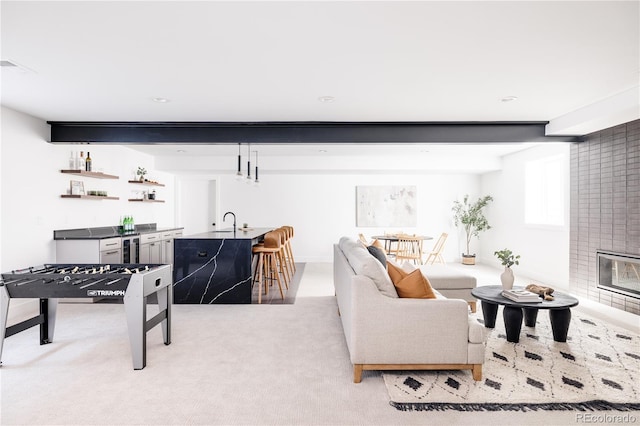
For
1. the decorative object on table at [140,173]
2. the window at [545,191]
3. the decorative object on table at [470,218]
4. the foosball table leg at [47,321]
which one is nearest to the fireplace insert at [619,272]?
the window at [545,191]

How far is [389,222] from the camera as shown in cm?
891

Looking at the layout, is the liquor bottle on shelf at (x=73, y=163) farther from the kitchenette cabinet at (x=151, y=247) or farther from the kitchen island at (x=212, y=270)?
the kitchen island at (x=212, y=270)

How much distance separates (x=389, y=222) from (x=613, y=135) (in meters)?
4.95

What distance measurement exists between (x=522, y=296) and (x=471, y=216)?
5459 mm

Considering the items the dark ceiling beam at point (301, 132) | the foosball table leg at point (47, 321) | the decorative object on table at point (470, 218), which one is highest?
the dark ceiling beam at point (301, 132)

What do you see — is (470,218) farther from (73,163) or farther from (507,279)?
(73,163)

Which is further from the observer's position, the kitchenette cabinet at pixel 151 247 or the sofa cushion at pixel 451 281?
the kitchenette cabinet at pixel 151 247

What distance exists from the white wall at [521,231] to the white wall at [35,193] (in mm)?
7523

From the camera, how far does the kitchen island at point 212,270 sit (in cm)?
483

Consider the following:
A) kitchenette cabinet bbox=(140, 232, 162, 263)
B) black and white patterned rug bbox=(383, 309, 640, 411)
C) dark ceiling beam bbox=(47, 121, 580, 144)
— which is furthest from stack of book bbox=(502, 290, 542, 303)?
kitchenette cabinet bbox=(140, 232, 162, 263)

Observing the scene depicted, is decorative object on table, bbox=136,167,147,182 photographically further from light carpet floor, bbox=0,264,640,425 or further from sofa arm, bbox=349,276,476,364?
sofa arm, bbox=349,276,476,364

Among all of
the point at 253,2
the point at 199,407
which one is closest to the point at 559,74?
the point at 253,2

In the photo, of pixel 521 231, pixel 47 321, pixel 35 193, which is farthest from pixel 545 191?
pixel 35 193

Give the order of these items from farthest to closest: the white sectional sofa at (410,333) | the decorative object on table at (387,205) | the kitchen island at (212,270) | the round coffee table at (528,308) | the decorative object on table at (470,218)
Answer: the decorative object on table at (387,205) → the decorative object on table at (470,218) → the kitchen island at (212,270) → the round coffee table at (528,308) → the white sectional sofa at (410,333)
